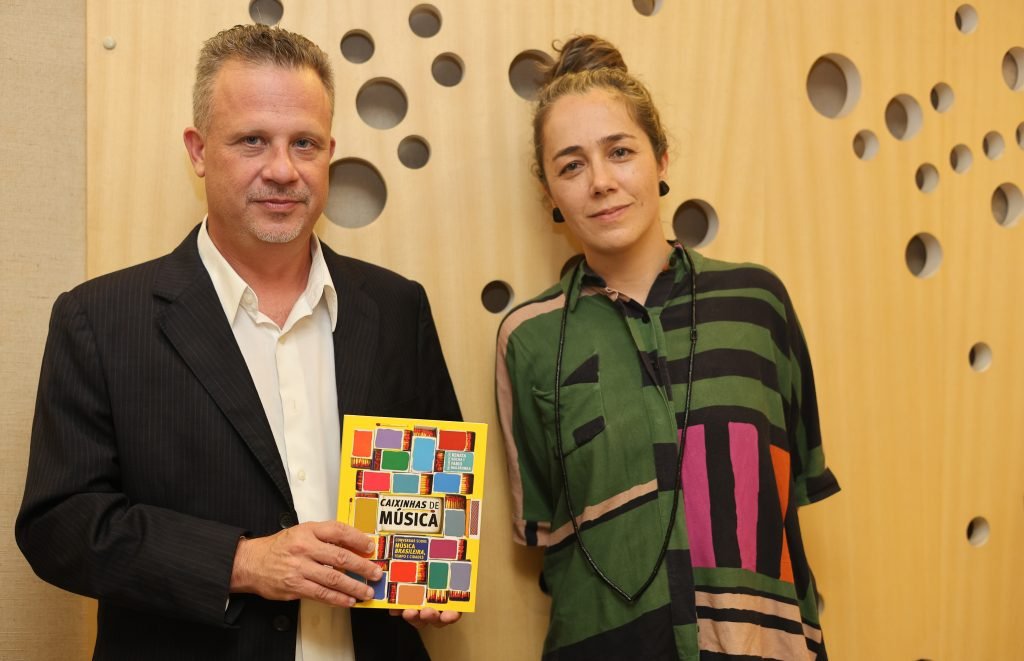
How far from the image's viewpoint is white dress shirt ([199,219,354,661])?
4.81 ft

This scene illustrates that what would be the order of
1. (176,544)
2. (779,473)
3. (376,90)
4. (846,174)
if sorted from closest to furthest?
(176,544), (779,473), (376,90), (846,174)

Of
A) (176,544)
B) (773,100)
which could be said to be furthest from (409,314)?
(773,100)

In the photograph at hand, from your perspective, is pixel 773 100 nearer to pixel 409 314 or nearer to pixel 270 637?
pixel 409 314

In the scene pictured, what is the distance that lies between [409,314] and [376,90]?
0.59 m

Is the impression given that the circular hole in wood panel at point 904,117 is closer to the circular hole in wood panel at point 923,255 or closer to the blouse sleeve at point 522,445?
the circular hole in wood panel at point 923,255

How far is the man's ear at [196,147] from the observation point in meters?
1.56

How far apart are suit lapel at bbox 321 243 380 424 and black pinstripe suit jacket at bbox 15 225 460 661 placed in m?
0.02

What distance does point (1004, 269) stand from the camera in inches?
88.5

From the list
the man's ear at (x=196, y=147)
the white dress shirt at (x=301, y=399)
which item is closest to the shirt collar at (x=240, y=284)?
the white dress shirt at (x=301, y=399)

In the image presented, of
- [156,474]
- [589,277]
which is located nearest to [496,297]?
[589,277]

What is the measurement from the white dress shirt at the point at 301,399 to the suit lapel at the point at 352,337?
35 millimetres

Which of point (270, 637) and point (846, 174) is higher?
point (846, 174)

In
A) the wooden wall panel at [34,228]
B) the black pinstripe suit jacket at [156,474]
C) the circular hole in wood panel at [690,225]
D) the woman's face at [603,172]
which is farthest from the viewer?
the circular hole in wood panel at [690,225]

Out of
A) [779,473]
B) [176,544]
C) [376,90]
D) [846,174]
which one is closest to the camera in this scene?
[176,544]
